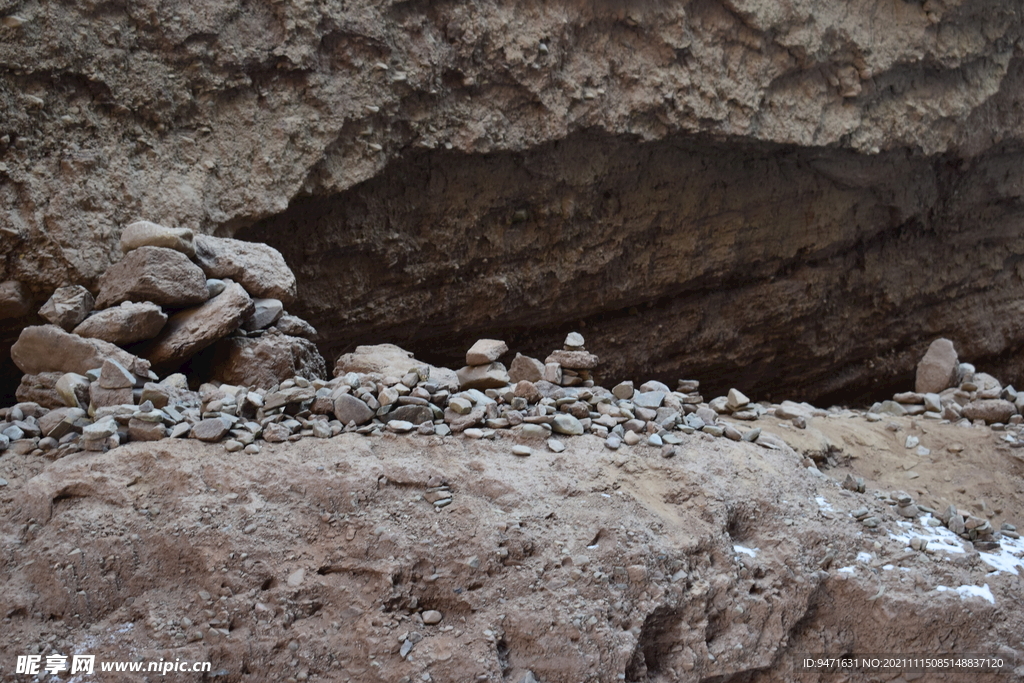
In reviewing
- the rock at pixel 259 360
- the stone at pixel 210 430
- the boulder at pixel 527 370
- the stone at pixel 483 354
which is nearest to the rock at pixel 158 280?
the rock at pixel 259 360

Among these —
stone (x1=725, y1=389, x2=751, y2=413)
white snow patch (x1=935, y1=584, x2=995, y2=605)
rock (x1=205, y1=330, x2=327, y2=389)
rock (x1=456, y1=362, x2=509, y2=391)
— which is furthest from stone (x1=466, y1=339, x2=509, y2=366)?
white snow patch (x1=935, y1=584, x2=995, y2=605)

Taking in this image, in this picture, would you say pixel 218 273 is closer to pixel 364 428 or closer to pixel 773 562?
pixel 364 428

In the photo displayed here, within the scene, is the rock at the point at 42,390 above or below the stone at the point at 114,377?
below

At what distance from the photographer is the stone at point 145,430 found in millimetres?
1889

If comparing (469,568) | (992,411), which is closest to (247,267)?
(469,568)

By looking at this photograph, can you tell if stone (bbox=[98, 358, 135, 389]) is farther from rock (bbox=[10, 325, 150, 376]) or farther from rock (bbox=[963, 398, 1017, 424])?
rock (bbox=[963, 398, 1017, 424])

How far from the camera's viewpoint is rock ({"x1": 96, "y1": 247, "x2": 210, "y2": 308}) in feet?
7.98

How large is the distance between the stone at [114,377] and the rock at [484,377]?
0.89 meters

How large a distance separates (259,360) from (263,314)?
0.20 metres

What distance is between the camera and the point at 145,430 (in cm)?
189

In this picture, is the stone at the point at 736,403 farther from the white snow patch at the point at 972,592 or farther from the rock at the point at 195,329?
the rock at the point at 195,329

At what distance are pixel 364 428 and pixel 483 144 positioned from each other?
198cm

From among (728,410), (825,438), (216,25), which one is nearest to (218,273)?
(216,25)

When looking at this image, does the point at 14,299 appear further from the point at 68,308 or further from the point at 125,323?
the point at 125,323
